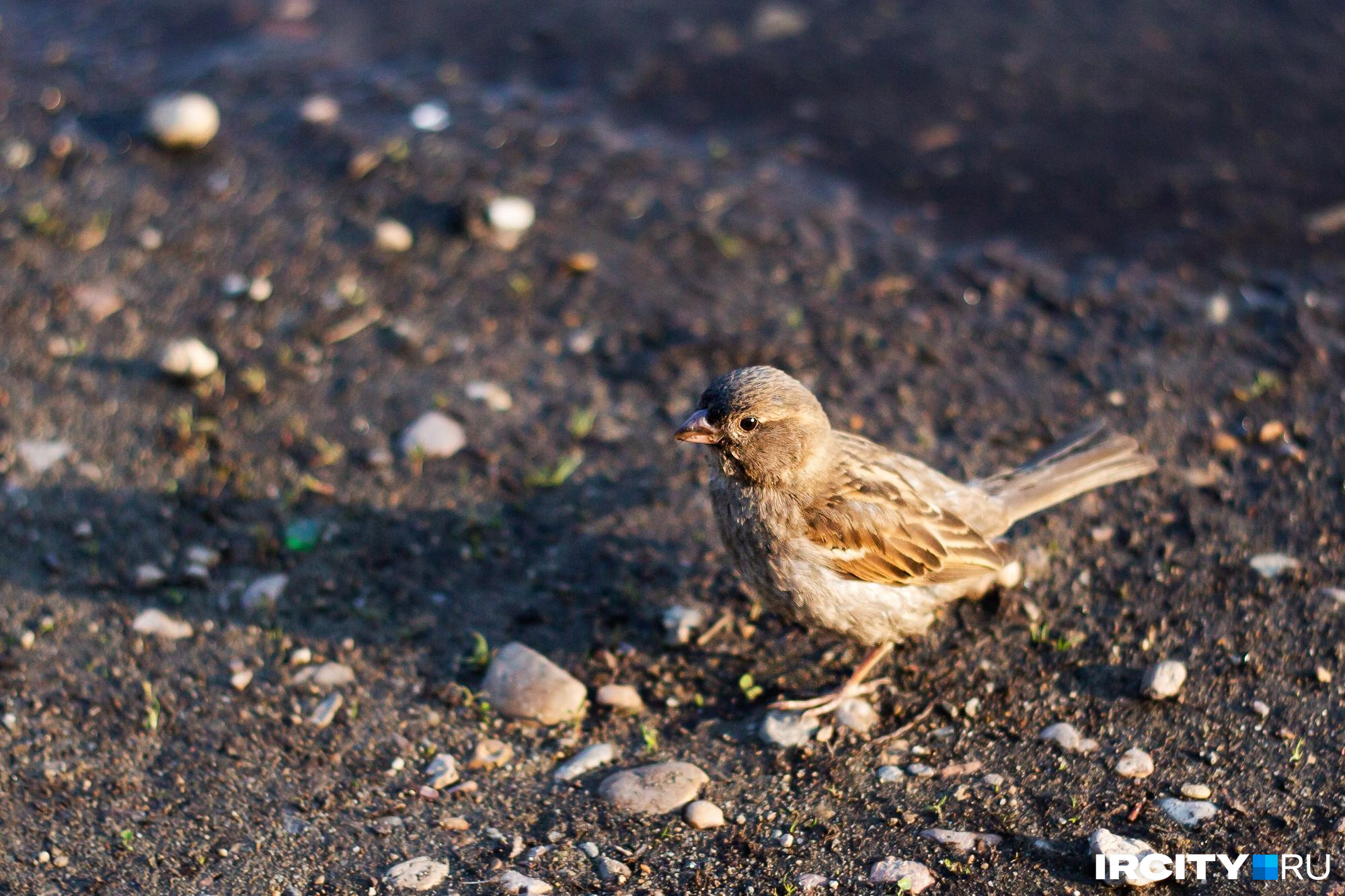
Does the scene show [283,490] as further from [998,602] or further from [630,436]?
[998,602]

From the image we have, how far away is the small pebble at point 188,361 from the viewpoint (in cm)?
592

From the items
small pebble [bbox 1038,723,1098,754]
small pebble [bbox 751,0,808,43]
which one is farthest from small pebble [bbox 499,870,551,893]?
small pebble [bbox 751,0,808,43]

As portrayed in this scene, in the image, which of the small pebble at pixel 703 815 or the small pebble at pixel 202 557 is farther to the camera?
the small pebble at pixel 202 557

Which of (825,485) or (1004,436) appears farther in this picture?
(1004,436)

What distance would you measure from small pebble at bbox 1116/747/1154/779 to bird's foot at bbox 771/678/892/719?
96cm

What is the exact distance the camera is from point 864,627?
15.3ft

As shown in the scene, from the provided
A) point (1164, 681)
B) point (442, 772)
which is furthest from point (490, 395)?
point (1164, 681)

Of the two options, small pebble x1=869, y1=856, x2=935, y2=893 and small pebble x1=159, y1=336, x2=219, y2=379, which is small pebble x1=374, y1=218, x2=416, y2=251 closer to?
small pebble x1=159, y1=336, x2=219, y2=379

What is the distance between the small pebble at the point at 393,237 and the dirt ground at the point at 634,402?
2.0 inches

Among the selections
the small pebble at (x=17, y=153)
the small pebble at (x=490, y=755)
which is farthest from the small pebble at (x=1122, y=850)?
the small pebble at (x=17, y=153)

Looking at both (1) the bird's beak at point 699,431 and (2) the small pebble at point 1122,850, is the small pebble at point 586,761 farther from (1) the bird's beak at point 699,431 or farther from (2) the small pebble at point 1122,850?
(2) the small pebble at point 1122,850

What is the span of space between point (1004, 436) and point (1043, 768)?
1.87 m

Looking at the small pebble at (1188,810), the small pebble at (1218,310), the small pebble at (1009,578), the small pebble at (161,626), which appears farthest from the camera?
the small pebble at (1218,310)

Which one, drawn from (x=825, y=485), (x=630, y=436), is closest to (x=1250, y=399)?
(x=825, y=485)
